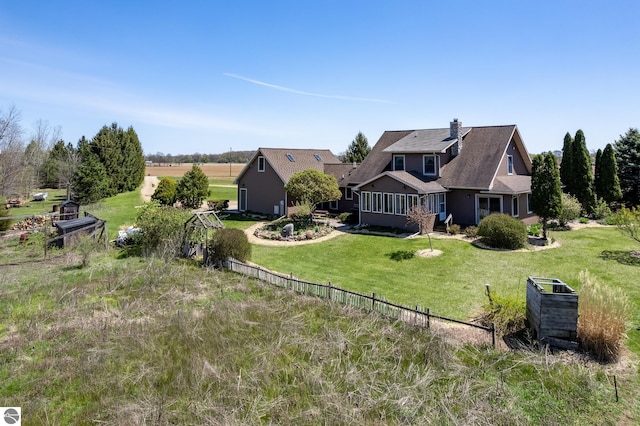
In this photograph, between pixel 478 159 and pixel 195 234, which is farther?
pixel 478 159

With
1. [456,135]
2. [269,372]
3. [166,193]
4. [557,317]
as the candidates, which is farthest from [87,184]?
[557,317]

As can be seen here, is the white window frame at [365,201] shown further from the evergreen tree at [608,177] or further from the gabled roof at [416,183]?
the evergreen tree at [608,177]

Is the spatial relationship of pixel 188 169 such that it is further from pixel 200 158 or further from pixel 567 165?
pixel 567 165

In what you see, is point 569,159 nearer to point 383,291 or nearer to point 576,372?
point 383,291

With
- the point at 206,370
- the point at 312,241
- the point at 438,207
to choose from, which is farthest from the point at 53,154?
the point at 206,370

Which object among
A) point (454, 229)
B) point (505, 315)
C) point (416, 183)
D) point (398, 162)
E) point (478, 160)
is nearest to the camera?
point (505, 315)

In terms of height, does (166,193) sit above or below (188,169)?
below

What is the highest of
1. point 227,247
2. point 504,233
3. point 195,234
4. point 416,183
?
point 416,183

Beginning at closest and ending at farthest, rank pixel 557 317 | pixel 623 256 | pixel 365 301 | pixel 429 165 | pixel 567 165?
pixel 557 317 → pixel 365 301 → pixel 623 256 → pixel 429 165 → pixel 567 165
